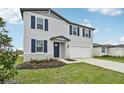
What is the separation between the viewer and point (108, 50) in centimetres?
3769

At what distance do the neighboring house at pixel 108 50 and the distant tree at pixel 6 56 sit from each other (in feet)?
93.8

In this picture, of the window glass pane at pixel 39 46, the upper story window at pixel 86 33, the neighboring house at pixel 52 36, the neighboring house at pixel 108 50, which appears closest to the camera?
the neighboring house at pixel 52 36

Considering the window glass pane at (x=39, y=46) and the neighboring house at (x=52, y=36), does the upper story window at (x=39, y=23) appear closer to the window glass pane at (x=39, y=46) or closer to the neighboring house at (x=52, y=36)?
the neighboring house at (x=52, y=36)

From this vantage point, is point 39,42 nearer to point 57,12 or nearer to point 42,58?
point 42,58

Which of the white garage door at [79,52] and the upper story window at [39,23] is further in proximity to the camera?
the white garage door at [79,52]

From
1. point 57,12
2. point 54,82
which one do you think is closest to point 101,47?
point 57,12

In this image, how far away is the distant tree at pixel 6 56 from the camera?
7502 mm

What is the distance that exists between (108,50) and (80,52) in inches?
579

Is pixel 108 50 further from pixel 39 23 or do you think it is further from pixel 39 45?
pixel 39 23

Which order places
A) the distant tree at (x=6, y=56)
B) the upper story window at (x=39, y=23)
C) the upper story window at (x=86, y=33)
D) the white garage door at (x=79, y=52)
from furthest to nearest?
the upper story window at (x=86, y=33)
the white garage door at (x=79, y=52)
the upper story window at (x=39, y=23)
the distant tree at (x=6, y=56)

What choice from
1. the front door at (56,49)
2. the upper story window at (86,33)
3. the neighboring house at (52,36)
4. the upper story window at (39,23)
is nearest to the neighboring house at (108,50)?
the neighboring house at (52,36)

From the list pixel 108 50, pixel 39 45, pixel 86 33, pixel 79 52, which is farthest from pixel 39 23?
pixel 108 50
